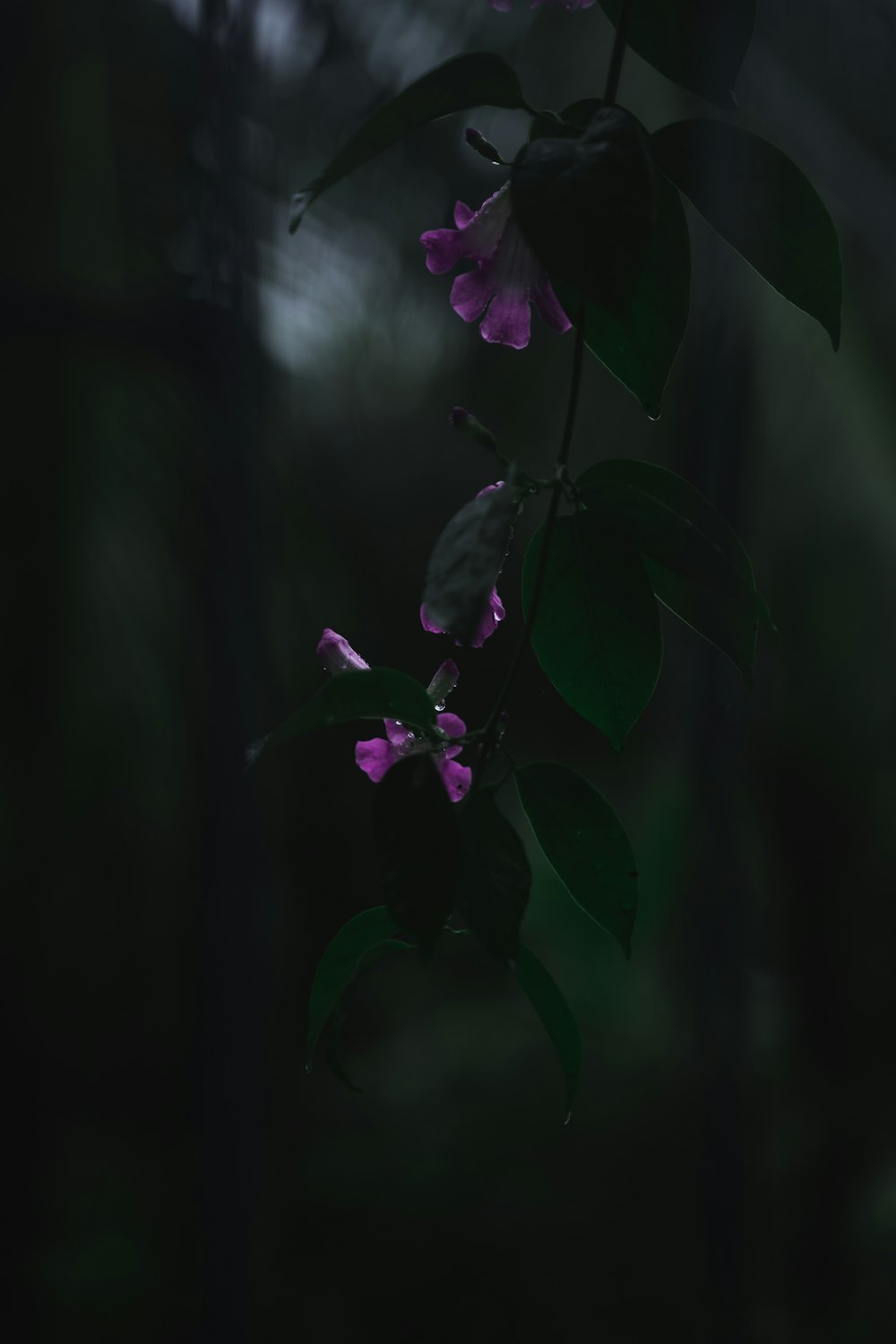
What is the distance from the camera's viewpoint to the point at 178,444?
2.01 meters

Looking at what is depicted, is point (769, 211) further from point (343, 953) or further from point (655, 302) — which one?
point (343, 953)

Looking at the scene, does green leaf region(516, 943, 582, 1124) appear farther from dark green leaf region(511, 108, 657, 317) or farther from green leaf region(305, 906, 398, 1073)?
dark green leaf region(511, 108, 657, 317)

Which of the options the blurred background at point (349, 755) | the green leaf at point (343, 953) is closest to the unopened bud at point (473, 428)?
the green leaf at point (343, 953)

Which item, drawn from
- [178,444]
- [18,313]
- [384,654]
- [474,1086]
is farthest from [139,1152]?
[18,313]

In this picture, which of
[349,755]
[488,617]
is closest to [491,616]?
[488,617]

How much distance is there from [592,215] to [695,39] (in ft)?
0.31

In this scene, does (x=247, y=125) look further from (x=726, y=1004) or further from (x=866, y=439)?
(x=726, y=1004)

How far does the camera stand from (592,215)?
Result: 0.57 feet

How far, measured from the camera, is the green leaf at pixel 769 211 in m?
0.22

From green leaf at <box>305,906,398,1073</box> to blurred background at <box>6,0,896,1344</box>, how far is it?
62.0 inches

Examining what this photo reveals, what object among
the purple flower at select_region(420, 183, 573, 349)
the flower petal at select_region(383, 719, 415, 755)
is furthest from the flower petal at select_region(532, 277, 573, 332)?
the flower petal at select_region(383, 719, 415, 755)

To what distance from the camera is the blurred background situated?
1.85 m

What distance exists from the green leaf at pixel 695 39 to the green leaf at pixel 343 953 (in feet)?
0.65

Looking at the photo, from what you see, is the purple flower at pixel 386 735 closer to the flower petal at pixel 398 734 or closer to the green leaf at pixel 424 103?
the flower petal at pixel 398 734
